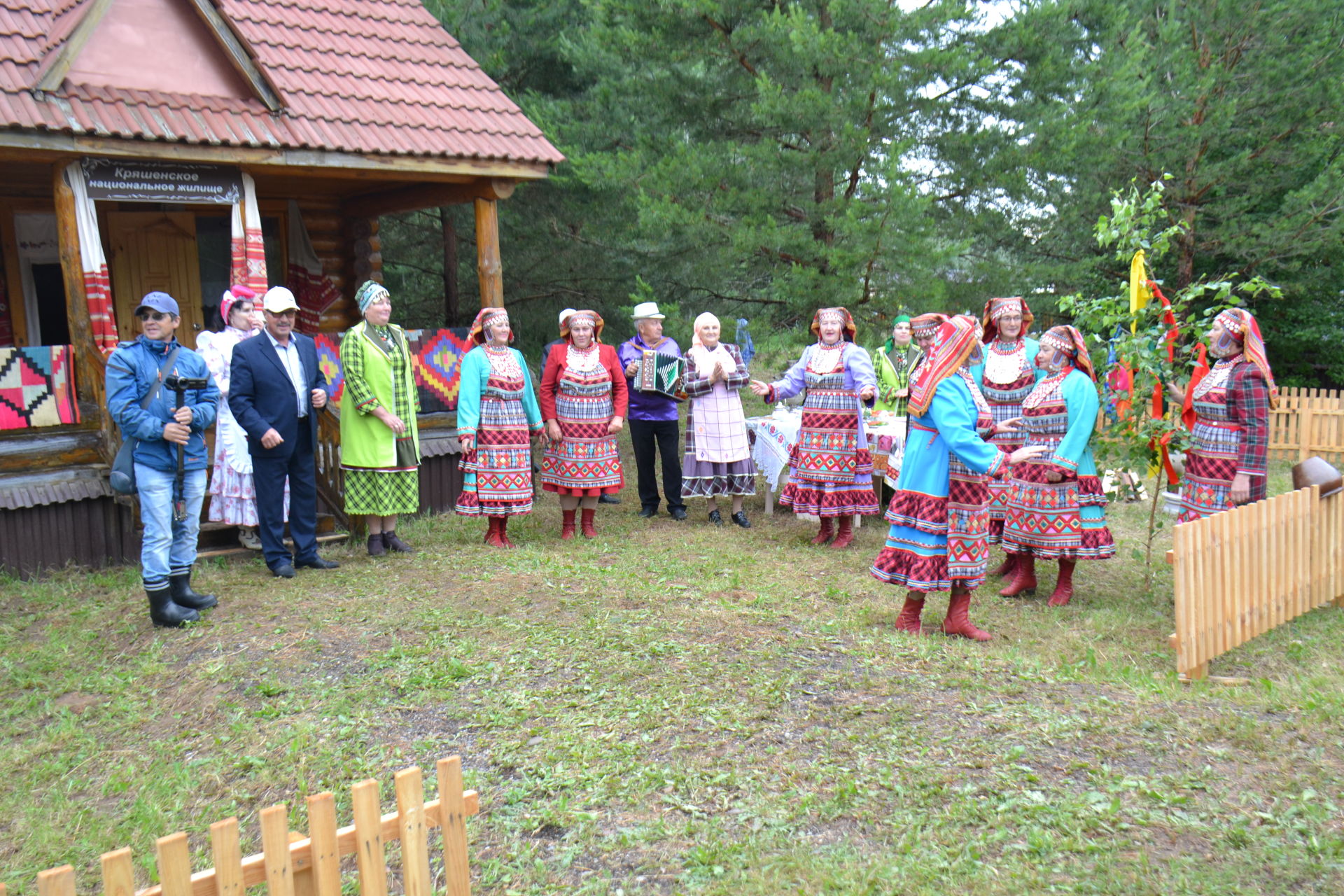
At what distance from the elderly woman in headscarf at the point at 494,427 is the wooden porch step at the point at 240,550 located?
1135 mm

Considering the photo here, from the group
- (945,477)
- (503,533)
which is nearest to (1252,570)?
(945,477)

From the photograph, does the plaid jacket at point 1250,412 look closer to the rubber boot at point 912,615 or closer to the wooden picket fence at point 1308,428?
the rubber boot at point 912,615

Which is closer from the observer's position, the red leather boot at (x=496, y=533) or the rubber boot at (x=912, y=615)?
the rubber boot at (x=912, y=615)

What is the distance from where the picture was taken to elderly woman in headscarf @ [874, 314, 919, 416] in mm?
9805

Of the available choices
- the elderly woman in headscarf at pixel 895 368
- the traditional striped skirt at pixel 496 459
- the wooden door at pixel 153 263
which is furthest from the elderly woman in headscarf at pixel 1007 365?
the wooden door at pixel 153 263

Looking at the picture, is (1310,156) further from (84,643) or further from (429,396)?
(84,643)

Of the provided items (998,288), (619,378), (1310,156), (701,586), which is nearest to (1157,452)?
(701,586)

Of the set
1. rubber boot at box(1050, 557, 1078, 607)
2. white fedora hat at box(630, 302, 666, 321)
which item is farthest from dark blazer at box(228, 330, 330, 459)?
rubber boot at box(1050, 557, 1078, 607)

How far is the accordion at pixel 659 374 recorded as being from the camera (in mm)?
9109

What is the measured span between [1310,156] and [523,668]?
14.3 m

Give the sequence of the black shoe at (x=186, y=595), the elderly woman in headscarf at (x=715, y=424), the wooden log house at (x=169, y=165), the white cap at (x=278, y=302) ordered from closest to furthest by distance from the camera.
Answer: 1. the black shoe at (x=186, y=595)
2. the white cap at (x=278, y=302)
3. the wooden log house at (x=169, y=165)
4. the elderly woman in headscarf at (x=715, y=424)

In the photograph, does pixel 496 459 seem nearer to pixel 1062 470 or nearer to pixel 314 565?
pixel 314 565

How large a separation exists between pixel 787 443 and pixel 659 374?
1359 millimetres

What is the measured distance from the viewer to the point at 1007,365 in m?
6.65
